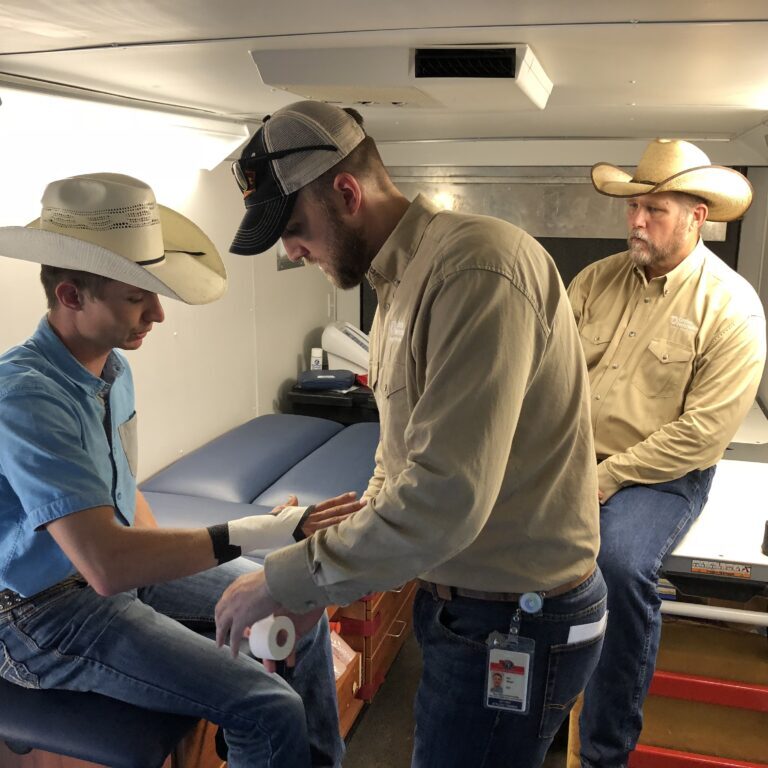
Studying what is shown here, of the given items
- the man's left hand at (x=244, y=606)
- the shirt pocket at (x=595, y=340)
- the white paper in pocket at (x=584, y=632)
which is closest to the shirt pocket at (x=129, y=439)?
the man's left hand at (x=244, y=606)

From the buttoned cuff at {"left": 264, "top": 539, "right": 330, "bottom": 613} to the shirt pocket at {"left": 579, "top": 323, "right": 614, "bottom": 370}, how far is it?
1.74 m

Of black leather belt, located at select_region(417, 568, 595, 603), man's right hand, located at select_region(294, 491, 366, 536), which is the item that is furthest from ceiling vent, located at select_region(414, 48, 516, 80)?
black leather belt, located at select_region(417, 568, 595, 603)

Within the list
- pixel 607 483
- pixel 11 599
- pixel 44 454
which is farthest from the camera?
pixel 607 483

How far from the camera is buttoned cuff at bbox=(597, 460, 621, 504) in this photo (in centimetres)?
263

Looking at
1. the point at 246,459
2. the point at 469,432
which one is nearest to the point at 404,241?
the point at 469,432

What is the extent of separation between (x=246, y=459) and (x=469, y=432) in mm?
2622

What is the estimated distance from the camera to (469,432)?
1259 millimetres

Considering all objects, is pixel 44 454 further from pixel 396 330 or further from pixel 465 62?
pixel 465 62

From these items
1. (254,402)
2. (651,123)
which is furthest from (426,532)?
(254,402)

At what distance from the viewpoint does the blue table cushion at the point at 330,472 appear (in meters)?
3.39

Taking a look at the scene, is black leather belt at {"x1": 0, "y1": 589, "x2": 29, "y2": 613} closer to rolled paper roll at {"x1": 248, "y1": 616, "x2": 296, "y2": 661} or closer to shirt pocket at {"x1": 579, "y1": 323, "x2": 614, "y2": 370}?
rolled paper roll at {"x1": 248, "y1": 616, "x2": 296, "y2": 661}

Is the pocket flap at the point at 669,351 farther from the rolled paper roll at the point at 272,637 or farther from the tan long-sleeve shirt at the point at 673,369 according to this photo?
the rolled paper roll at the point at 272,637

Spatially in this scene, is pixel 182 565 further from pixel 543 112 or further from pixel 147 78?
pixel 543 112

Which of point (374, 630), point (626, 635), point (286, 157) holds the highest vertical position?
point (286, 157)
